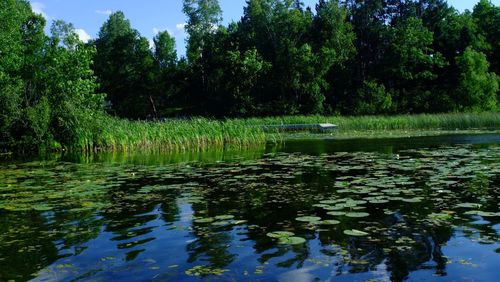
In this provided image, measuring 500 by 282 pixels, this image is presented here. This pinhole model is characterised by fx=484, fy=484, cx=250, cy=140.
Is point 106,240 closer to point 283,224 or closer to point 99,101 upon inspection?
point 283,224

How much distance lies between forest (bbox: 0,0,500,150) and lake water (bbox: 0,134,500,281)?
39798 mm

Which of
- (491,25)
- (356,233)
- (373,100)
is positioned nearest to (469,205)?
(356,233)

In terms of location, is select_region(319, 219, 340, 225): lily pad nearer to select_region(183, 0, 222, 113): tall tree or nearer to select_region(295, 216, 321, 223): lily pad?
select_region(295, 216, 321, 223): lily pad

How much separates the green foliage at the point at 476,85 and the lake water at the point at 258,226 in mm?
43063

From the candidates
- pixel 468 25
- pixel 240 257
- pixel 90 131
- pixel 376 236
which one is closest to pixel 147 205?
pixel 240 257

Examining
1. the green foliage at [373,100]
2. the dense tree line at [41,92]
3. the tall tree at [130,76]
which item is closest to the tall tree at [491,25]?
the green foliage at [373,100]

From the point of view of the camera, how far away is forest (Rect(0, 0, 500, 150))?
184ft

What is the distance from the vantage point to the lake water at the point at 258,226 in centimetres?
473

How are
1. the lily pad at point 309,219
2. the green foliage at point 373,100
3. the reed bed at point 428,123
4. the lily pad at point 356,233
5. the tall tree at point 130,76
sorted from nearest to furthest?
the lily pad at point 356,233
the lily pad at point 309,219
the reed bed at point 428,123
the green foliage at point 373,100
the tall tree at point 130,76

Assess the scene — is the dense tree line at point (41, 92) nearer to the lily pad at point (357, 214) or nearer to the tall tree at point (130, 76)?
the lily pad at point (357, 214)

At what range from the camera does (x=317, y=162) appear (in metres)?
14.2

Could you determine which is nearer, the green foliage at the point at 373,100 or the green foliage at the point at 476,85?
the green foliage at the point at 476,85

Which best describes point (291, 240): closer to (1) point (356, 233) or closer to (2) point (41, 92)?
(1) point (356, 233)

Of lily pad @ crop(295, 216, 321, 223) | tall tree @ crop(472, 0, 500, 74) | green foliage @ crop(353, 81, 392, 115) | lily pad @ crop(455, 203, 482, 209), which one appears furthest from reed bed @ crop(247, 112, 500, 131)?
lily pad @ crop(295, 216, 321, 223)
